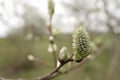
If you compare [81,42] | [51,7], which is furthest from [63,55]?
[51,7]

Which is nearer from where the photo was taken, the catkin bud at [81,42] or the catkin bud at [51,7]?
the catkin bud at [81,42]

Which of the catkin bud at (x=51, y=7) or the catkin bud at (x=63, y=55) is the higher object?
the catkin bud at (x=51, y=7)

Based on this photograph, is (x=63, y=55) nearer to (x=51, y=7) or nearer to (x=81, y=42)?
(x=81, y=42)

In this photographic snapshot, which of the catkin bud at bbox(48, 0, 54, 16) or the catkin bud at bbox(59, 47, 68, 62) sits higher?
the catkin bud at bbox(48, 0, 54, 16)

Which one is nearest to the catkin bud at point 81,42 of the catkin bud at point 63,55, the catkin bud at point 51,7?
the catkin bud at point 63,55

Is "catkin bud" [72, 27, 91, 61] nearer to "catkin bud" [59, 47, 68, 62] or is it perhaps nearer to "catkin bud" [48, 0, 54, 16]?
"catkin bud" [59, 47, 68, 62]

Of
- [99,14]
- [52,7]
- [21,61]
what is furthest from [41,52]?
[52,7]

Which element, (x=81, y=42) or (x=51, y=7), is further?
(x=51, y=7)

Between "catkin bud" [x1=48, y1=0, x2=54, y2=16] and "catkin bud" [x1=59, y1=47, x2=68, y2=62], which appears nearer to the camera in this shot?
"catkin bud" [x1=59, y1=47, x2=68, y2=62]

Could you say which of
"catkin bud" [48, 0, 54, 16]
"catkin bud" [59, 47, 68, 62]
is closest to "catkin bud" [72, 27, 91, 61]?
"catkin bud" [59, 47, 68, 62]

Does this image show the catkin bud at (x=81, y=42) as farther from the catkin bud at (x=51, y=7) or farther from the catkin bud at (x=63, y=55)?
the catkin bud at (x=51, y=7)
